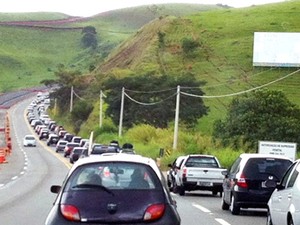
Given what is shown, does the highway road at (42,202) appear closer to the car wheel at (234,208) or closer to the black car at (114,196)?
the car wheel at (234,208)

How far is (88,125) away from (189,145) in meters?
47.4

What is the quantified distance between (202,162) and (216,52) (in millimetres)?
87844

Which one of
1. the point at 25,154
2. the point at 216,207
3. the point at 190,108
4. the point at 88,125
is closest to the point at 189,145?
the point at 25,154

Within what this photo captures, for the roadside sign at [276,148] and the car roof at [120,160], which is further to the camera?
the roadside sign at [276,148]

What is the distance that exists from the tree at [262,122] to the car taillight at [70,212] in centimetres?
5036

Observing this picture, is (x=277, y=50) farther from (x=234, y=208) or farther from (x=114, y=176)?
(x=114, y=176)

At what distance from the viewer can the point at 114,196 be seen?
44.0 ft

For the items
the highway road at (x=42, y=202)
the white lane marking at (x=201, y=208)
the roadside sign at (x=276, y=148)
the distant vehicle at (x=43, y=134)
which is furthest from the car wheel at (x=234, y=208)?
the distant vehicle at (x=43, y=134)

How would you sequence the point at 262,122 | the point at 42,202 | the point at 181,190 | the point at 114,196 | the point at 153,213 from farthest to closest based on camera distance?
the point at 262,122
the point at 181,190
the point at 42,202
the point at 114,196
the point at 153,213

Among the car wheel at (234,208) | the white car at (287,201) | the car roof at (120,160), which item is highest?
the car roof at (120,160)

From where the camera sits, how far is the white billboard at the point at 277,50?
11194cm

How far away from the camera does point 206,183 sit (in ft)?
113

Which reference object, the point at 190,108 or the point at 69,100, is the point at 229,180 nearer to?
the point at 190,108

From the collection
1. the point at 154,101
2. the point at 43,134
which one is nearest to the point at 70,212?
the point at 154,101
